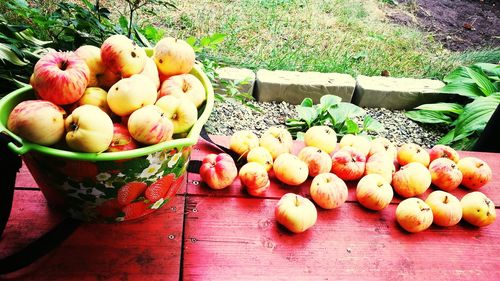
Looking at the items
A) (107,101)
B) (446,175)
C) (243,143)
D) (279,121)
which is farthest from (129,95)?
(279,121)

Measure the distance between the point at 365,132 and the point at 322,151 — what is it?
1.34 m

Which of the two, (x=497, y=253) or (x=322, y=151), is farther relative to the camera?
(x=322, y=151)

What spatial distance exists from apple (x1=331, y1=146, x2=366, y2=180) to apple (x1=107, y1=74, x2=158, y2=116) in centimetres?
58

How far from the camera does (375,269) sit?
0.93 m

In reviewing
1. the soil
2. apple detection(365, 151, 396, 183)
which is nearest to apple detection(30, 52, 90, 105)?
apple detection(365, 151, 396, 183)

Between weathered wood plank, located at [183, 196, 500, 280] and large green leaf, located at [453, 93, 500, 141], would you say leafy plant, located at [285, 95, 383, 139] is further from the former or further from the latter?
weathered wood plank, located at [183, 196, 500, 280]

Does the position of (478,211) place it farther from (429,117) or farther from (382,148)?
(429,117)

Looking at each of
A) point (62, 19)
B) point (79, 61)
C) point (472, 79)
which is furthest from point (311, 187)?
point (472, 79)

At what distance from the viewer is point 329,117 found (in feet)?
8.00

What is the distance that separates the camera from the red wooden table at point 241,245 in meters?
0.86

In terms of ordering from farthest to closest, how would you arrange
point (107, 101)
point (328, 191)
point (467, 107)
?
point (467, 107) < point (328, 191) < point (107, 101)

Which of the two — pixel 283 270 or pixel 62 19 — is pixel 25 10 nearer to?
pixel 62 19

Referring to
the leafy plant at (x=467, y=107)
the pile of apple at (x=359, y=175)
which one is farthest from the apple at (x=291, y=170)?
the leafy plant at (x=467, y=107)

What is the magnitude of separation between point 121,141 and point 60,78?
0.52ft
